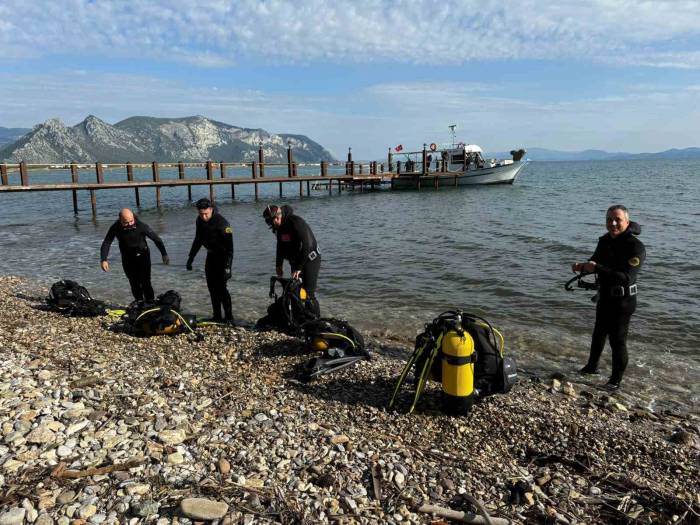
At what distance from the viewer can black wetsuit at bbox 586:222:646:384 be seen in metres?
5.44

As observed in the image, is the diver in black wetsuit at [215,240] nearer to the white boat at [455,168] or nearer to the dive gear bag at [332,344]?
the dive gear bag at [332,344]

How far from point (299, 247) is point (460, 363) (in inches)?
129

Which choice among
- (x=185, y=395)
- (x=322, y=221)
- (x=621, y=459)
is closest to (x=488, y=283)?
(x=621, y=459)

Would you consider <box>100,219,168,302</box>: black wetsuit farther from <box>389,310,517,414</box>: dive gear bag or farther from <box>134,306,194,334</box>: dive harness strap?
<box>389,310,517,414</box>: dive gear bag

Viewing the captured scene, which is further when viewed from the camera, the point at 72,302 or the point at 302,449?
the point at 72,302

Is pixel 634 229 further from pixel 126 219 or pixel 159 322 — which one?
pixel 126 219

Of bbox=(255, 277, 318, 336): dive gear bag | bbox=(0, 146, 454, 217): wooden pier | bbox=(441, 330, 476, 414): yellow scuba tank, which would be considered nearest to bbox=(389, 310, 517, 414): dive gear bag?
bbox=(441, 330, 476, 414): yellow scuba tank

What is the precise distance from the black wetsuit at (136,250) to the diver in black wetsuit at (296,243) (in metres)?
2.00

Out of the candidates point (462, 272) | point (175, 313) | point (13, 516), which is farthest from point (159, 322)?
point (462, 272)

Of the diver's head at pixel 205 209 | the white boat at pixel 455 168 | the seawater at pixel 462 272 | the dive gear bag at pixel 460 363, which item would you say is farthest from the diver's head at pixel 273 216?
the white boat at pixel 455 168

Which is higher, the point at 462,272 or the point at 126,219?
the point at 126,219

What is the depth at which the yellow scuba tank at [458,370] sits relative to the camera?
4.43 meters

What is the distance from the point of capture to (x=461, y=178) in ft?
151

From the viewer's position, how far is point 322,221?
25422 millimetres
